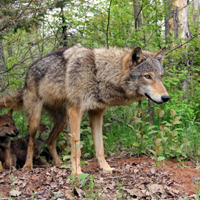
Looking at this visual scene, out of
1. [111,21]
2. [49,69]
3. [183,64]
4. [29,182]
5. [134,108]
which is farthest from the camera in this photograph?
[183,64]

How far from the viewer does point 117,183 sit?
348 cm

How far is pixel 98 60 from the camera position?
4.59 metres

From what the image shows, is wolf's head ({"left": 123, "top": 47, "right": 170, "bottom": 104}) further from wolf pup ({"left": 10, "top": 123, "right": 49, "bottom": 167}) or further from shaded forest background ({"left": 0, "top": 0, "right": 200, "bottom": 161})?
wolf pup ({"left": 10, "top": 123, "right": 49, "bottom": 167})

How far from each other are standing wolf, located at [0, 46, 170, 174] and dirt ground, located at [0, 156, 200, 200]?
1.16 feet

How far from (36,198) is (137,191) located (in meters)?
1.30

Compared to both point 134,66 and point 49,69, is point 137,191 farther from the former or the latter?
point 49,69

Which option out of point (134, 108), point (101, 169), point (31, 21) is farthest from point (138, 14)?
point (101, 169)

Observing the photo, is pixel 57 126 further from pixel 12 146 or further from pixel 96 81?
pixel 96 81

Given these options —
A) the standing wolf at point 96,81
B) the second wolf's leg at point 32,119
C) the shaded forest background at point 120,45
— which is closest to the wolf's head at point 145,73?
the standing wolf at point 96,81

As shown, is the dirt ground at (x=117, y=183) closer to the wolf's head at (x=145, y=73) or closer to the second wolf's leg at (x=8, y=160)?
the second wolf's leg at (x=8, y=160)

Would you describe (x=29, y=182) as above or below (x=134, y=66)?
below

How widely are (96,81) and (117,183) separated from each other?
178cm

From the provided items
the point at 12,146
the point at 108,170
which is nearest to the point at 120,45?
the point at 108,170

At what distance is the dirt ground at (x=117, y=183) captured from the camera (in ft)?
10.8
